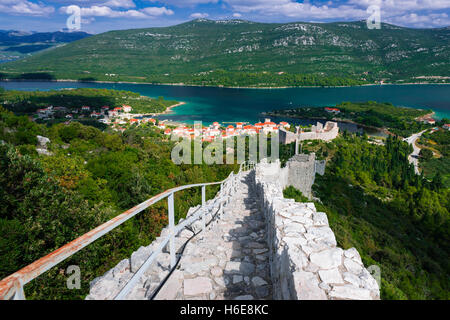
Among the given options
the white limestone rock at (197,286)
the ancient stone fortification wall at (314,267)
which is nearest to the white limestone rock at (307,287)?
the ancient stone fortification wall at (314,267)

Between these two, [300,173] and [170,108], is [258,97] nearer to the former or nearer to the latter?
[170,108]

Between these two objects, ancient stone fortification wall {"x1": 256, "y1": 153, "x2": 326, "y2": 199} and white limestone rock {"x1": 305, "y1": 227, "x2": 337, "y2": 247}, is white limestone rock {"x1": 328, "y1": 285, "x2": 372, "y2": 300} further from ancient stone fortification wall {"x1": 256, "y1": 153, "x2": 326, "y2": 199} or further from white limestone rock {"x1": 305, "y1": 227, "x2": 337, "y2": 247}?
Result: ancient stone fortification wall {"x1": 256, "y1": 153, "x2": 326, "y2": 199}

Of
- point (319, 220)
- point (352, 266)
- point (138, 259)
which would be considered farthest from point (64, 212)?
point (352, 266)

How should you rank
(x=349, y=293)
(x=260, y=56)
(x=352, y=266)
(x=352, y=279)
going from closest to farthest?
(x=349, y=293)
(x=352, y=279)
(x=352, y=266)
(x=260, y=56)

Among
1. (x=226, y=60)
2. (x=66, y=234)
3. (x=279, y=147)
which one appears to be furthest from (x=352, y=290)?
(x=226, y=60)

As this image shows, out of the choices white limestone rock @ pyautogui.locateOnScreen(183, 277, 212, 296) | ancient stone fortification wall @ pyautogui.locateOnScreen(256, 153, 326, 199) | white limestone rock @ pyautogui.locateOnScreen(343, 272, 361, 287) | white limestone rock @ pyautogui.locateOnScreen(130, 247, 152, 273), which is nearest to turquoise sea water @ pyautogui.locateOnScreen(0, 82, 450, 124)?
ancient stone fortification wall @ pyautogui.locateOnScreen(256, 153, 326, 199)
